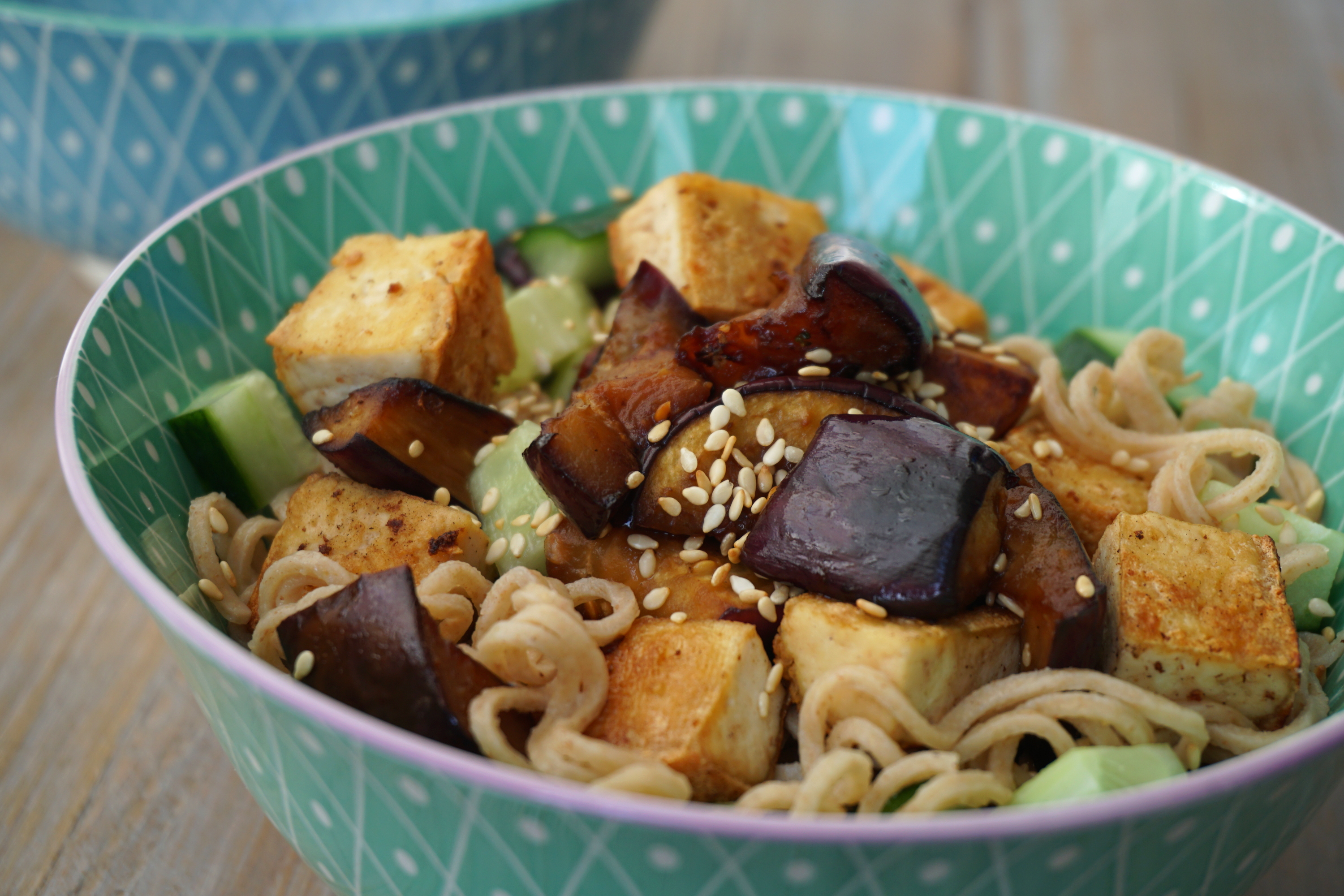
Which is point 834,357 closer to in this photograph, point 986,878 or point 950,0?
point 986,878

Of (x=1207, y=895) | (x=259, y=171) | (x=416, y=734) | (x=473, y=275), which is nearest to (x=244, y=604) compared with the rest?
(x=416, y=734)

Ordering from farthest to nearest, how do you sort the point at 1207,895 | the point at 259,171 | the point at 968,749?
the point at 259,171 → the point at 968,749 → the point at 1207,895

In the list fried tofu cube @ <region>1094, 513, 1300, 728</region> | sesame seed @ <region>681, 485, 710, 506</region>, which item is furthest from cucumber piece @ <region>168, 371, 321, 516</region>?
fried tofu cube @ <region>1094, 513, 1300, 728</region>

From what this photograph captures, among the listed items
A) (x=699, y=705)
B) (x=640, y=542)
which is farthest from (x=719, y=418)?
(x=699, y=705)

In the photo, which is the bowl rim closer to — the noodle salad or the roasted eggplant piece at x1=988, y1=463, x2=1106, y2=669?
the noodle salad

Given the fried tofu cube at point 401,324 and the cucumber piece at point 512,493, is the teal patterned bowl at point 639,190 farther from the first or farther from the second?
the cucumber piece at point 512,493

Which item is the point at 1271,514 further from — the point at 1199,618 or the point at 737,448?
the point at 737,448

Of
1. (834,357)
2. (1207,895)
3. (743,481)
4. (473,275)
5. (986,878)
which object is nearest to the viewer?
(986,878)

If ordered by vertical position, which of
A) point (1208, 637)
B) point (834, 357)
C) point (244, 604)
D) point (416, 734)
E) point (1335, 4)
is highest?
point (1335, 4)
